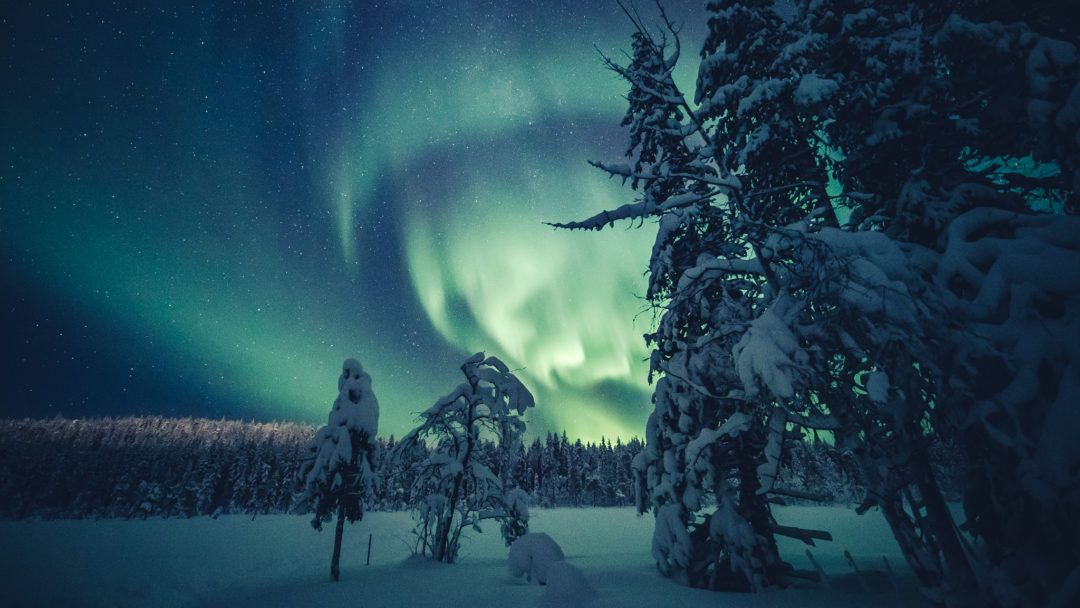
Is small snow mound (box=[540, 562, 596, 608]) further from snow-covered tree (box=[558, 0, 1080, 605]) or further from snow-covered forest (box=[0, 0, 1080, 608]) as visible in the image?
snow-covered tree (box=[558, 0, 1080, 605])

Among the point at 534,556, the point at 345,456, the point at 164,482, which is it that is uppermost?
the point at 345,456

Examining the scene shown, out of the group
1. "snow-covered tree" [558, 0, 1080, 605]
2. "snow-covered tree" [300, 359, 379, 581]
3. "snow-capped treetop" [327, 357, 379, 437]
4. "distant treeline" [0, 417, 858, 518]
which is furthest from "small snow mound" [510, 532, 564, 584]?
"distant treeline" [0, 417, 858, 518]

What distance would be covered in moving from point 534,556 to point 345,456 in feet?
26.5

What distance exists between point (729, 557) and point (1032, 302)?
7.73 meters

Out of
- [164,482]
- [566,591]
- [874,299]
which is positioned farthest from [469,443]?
[164,482]

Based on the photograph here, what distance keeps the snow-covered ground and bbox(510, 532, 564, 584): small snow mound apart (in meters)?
0.43

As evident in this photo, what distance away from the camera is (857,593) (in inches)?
328

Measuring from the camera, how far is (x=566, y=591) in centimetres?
814

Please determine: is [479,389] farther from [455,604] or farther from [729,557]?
[729,557]

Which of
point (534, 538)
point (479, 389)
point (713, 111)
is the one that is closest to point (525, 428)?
point (479, 389)

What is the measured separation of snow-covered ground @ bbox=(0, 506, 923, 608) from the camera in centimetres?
854

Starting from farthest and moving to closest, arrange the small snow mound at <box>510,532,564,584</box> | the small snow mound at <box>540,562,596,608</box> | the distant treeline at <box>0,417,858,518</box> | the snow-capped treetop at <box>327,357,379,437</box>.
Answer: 1. the distant treeline at <box>0,417,858,518</box>
2. the snow-capped treetop at <box>327,357,379,437</box>
3. the small snow mound at <box>510,532,564,584</box>
4. the small snow mound at <box>540,562,596,608</box>

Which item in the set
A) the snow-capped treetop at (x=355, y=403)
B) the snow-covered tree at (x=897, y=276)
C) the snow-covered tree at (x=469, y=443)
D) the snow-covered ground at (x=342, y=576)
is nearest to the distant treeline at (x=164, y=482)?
the snow-covered ground at (x=342, y=576)

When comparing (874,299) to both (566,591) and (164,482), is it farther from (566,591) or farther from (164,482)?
(164,482)
